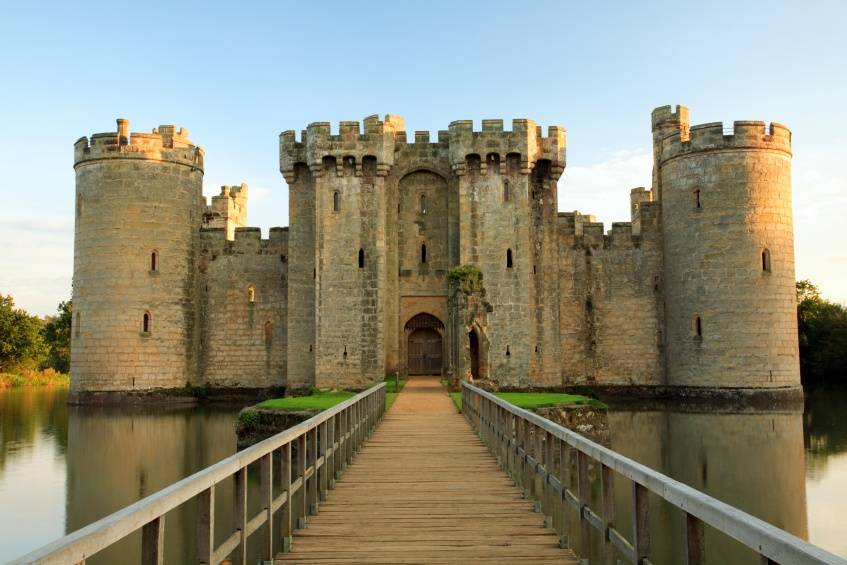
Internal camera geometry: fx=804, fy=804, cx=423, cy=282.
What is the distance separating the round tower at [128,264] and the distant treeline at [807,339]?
59.1ft

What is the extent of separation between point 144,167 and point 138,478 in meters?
18.1

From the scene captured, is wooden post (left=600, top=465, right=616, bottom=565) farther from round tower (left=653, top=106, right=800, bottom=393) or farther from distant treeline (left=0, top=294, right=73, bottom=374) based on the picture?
distant treeline (left=0, top=294, right=73, bottom=374)

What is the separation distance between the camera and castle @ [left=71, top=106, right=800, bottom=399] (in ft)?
97.7

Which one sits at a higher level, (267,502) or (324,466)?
(267,502)

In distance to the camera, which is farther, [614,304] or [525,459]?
[614,304]

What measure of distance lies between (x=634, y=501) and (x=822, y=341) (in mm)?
44728

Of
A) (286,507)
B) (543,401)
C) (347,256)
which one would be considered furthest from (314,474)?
(347,256)

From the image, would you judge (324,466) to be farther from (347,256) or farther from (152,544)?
(347,256)

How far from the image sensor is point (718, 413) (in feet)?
91.5

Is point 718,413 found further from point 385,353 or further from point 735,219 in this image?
point 385,353

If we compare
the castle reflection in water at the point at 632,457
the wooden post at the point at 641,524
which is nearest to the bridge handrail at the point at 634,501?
the wooden post at the point at 641,524

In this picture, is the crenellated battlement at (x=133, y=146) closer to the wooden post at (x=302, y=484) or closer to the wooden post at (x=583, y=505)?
the wooden post at (x=302, y=484)

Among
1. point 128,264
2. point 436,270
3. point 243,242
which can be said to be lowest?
point 436,270

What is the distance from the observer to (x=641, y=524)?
5.05 m
